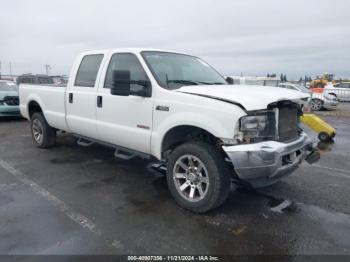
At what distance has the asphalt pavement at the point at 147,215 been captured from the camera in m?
2.97

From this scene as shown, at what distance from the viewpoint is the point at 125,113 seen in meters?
4.35

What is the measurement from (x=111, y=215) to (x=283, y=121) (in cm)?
234

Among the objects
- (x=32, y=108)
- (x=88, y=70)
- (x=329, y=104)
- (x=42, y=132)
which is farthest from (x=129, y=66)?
(x=329, y=104)

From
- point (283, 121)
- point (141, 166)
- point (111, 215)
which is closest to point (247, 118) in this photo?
point (283, 121)

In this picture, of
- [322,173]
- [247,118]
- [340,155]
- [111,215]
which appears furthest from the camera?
[340,155]

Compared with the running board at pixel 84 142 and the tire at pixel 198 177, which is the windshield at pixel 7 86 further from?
the tire at pixel 198 177

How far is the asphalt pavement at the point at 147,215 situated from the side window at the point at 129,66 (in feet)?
4.98

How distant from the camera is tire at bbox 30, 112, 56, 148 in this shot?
649 cm

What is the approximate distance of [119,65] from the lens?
15.2 ft

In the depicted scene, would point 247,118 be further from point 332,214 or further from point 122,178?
point 122,178

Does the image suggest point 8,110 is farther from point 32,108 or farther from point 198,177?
point 198,177

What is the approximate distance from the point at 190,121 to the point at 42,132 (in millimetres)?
4269

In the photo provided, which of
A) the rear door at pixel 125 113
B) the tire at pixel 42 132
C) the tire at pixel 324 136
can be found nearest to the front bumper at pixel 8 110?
the tire at pixel 42 132

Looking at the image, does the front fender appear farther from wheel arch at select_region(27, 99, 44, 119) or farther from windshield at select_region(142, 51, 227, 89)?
wheel arch at select_region(27, 99, 44, 119)
